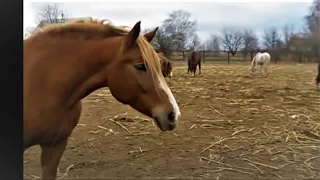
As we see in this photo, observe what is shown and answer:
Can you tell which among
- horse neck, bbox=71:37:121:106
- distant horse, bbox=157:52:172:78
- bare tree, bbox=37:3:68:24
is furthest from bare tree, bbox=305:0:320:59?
bare tree, bbox=37:3:68:24

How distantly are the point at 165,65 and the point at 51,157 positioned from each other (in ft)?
1.39

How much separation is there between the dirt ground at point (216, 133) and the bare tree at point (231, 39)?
0.19 feet

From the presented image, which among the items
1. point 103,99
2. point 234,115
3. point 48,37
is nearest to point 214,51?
point 234,115

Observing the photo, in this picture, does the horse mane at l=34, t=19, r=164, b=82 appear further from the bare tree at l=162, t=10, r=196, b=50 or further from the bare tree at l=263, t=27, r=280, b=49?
the bare tree at l=263, t=27, r=280, b=49

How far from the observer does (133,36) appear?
2.76ft

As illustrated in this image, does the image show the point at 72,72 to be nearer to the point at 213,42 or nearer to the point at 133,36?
the point at 133,36

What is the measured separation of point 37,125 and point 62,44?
226 mm

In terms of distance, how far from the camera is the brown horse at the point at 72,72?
86 centimetres

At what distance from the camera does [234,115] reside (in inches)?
46.9

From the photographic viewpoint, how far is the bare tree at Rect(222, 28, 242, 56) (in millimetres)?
1046

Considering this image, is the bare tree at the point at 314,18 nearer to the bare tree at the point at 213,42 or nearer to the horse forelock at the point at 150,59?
the bare tree at the point at 213,42

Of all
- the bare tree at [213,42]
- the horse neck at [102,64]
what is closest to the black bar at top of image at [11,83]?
the horse neck at [102,64]

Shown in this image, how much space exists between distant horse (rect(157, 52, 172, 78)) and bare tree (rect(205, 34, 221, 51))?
0.14m

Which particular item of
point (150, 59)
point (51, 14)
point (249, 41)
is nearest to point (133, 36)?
point (150, 59)
